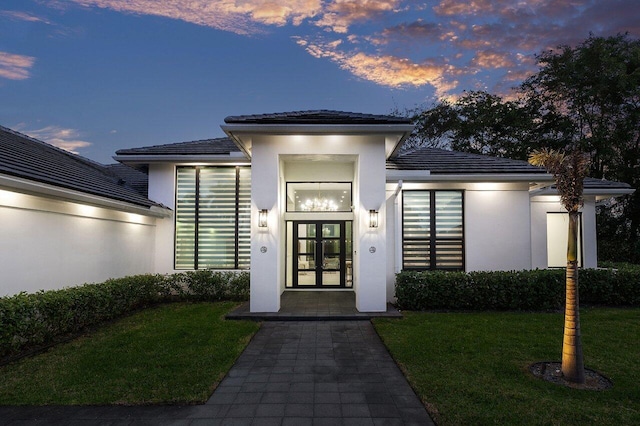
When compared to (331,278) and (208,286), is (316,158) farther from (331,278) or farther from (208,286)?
(208,286)

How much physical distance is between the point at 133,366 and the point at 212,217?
6384 mm

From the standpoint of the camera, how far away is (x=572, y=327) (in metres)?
4.64

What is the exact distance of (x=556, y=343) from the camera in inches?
243

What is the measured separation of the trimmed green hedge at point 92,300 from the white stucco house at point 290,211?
22.9 inches

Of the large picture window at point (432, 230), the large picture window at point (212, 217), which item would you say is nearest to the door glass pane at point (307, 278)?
the large picture window at point (212, 217)

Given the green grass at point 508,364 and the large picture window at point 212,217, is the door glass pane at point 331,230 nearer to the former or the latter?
the large picture window at point 212,217

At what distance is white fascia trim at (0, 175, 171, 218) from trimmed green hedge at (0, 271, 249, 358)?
5.94 ft

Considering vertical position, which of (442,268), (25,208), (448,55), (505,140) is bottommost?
(442,268)

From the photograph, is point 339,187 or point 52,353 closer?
point 52,353

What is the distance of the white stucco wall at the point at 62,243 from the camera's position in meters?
6.12

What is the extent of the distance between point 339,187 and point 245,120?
164 inches

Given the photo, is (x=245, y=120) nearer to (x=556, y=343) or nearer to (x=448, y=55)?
(x=556, y=343)

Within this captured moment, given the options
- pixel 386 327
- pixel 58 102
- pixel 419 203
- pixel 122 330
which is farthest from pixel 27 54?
pixel 386 327

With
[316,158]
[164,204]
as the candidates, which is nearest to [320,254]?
[316,158]
